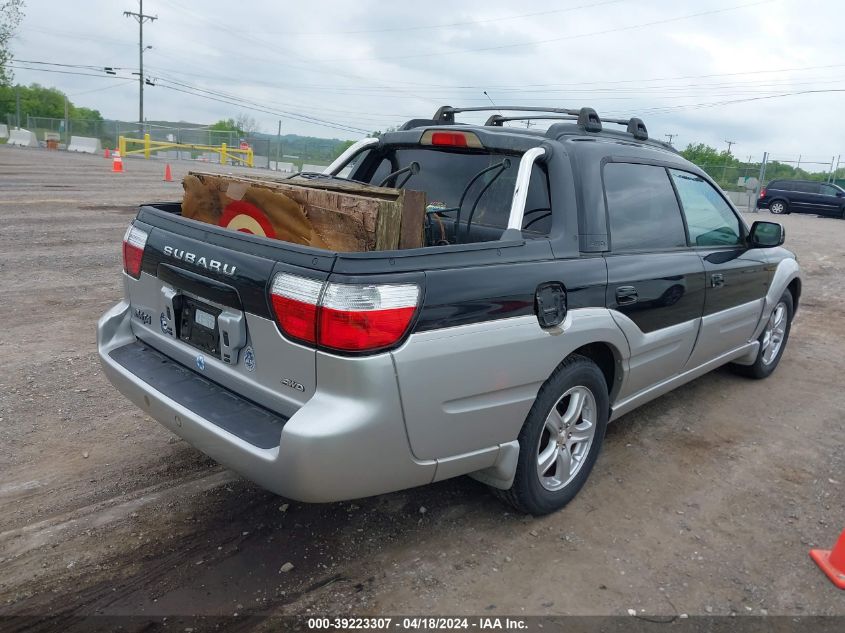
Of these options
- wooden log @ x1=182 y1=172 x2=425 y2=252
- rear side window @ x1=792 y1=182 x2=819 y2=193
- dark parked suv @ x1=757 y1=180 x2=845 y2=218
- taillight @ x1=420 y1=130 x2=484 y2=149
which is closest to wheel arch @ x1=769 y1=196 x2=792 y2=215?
dark parked suv @ x1=757 y1=180 x2=845 y2=218

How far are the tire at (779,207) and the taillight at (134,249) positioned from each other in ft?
98.3

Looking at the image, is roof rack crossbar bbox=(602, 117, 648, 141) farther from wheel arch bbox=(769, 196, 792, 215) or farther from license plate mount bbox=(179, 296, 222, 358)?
wheel arch bbox=(769, 196, 792, 215)

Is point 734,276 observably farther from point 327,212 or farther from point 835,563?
point 327,212

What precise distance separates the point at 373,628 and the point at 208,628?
0.61m

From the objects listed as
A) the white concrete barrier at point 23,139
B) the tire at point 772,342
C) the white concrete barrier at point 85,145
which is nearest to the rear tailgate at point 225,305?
the tire at point 772,342

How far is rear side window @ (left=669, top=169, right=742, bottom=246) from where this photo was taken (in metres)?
4.24

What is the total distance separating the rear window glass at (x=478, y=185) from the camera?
11.1 feet

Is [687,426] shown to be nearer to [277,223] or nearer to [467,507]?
[467,507]

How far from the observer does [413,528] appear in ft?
10.5

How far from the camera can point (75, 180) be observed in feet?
63.8

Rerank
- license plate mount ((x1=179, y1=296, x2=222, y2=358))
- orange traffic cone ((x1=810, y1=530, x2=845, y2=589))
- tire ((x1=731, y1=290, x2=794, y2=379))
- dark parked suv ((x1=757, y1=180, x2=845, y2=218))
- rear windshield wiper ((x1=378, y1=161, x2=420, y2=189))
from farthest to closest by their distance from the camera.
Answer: dark parked suv ((x1=757, y1=180, x2=845, y2=218)), tire ((x1=731, y1=290, x2=794, y2=379)), rear windshield wiper ((x1=378, y1=161, x2=420, y2=189)), orange traffic cone ((x1=810, y1=530, x2=845, y2=589)), license plate mount ((x1=179, y1=296, x2=222, y2=358))

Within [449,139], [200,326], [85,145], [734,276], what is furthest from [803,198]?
[85,145]

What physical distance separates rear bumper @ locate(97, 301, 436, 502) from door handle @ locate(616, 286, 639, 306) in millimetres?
1396

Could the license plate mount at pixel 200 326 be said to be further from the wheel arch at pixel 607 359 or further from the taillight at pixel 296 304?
the wheel arch at pixel 607 359
